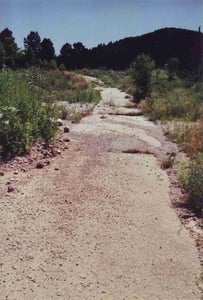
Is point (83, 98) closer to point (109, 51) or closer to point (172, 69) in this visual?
point (172, 69)

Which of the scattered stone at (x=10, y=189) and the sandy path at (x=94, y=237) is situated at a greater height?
the scattered stone at (x=10, y=189)

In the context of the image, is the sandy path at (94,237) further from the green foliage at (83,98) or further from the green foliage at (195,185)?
the green foliage at (83,98)

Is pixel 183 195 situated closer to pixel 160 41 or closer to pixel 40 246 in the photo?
pixel 40 246

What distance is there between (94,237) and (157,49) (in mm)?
40028

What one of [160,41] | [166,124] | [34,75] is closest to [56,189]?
[166,124]

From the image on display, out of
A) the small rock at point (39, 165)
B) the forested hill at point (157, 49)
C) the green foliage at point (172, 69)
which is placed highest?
the forested hill at point (157, 49)

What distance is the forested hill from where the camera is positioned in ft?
123

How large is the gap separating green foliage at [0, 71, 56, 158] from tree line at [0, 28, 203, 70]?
937 inches

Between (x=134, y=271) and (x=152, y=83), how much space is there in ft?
58.0

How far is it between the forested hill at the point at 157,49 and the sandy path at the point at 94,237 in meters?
26.0

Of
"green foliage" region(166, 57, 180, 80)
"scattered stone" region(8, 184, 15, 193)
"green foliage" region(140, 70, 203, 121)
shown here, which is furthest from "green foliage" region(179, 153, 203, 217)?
"green foliage" region(166, 57, 180, 80)

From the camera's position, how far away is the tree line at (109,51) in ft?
121

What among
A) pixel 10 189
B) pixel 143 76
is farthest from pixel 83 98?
pixel 10 189

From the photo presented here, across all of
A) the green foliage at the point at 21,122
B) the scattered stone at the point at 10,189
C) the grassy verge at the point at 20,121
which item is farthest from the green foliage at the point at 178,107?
the scattered stone at the point at 10,189
